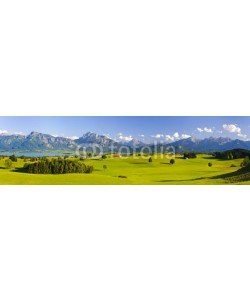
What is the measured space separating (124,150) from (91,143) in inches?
26.2

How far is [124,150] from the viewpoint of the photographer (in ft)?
29.8

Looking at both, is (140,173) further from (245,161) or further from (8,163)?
(8,163)

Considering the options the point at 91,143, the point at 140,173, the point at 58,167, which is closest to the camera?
the point at 140,173

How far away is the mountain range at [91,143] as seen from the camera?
8.95 metres

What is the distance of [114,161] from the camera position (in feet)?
29.6

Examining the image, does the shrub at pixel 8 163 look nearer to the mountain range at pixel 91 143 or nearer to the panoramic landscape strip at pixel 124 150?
the panoramic landscape strip at pixel 124 150

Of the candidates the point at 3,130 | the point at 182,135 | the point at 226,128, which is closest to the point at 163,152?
the point at 182,135

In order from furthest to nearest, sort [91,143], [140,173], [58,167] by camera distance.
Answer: [91,143] → [58,167] → [140,173]

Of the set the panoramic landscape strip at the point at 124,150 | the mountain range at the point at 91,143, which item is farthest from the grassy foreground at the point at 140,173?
the mountain range at the point at 91,143

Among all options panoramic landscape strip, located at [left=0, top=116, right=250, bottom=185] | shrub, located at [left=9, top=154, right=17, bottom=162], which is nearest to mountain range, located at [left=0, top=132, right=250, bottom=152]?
panoramic landscape strip, located at [left=0, top=116, right=250, bottom=185]

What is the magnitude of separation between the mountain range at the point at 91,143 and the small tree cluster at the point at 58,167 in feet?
Result: 0.97

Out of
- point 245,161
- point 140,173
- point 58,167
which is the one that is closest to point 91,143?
point 58,167

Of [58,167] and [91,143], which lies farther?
[91,143]
